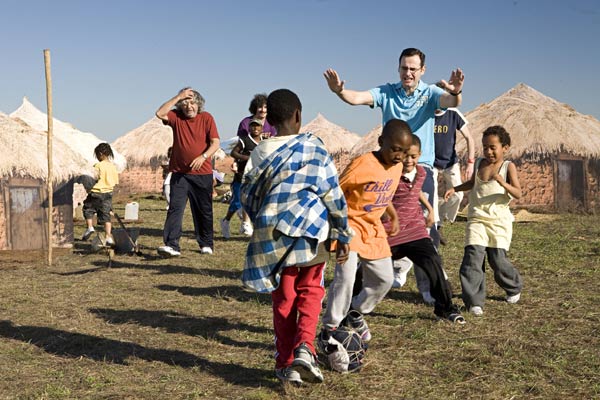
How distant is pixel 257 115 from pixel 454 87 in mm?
4474

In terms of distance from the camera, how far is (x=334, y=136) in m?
31.6

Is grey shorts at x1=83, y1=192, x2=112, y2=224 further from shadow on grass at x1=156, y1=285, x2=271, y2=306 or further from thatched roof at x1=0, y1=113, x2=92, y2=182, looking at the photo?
shadow on grass at x1=156, y1=285, x2=271, y2=306

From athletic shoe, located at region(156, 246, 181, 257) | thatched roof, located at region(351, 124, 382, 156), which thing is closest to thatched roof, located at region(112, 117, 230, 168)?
thatched roof, located at region(351, 124, 382, 156)

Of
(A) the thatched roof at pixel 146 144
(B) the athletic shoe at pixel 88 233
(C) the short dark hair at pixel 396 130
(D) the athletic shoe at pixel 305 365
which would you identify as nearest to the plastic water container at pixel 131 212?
(B) the athletic shoe at pixel 88 233

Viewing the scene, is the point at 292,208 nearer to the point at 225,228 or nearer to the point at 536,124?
the point at 225,228

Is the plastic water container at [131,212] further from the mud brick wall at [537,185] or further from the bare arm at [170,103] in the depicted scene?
the mud brick wall at [537,185]

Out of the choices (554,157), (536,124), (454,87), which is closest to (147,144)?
(536,124)

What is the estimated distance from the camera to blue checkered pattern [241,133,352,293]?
3.80 metres

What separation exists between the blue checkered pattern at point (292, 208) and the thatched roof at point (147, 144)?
75.2ft

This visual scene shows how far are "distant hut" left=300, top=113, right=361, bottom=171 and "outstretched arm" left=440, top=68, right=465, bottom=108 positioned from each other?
2108 cm

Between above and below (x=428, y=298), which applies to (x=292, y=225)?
above

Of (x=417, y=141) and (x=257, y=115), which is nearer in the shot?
(x=417, y=141)

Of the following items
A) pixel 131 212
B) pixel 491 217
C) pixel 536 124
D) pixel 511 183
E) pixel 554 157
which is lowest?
pixel 131 212

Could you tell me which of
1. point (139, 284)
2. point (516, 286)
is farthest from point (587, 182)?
point (139, 284)
